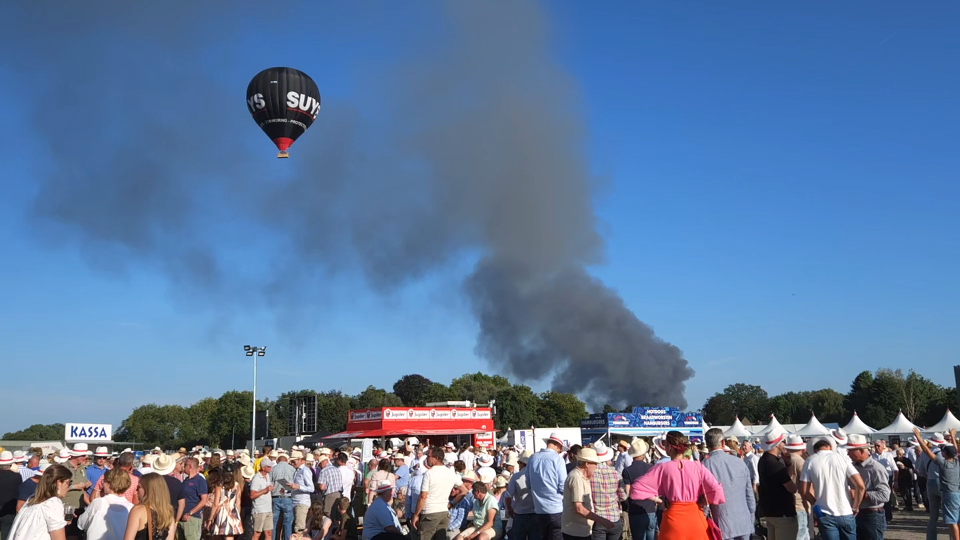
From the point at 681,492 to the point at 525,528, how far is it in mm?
3584

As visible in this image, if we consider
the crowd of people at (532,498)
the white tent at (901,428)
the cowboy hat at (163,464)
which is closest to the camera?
the crowd of people at (532,498)

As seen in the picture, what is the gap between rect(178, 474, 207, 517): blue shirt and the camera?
34.2ft

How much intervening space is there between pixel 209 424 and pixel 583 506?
13053 centimetres

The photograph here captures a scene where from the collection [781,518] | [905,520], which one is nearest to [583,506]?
[781,518]

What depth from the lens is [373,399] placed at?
106375mm

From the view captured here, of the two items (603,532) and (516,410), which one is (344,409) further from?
(603,532)

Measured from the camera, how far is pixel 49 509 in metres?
6.25

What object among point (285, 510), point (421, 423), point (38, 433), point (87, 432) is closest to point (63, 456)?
point (285, 510)

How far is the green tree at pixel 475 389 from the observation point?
114625 millimetres

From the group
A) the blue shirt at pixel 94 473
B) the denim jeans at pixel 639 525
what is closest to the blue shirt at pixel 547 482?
the denim jeans at pixel 639 525

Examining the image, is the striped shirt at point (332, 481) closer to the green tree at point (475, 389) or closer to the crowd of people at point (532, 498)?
the crowd of people at point (532, 498)

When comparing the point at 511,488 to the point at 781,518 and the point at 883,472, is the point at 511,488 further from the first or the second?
the point at 883,472

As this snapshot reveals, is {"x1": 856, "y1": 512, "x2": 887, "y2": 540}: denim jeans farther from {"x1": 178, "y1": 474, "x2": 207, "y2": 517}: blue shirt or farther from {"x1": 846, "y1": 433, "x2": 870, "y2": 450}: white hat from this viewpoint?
{"x1": 178, "y1": 474, "x2": 207, "y2": 517}: blue shirt

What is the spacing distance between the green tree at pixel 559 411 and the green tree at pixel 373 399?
2210 centimetres
